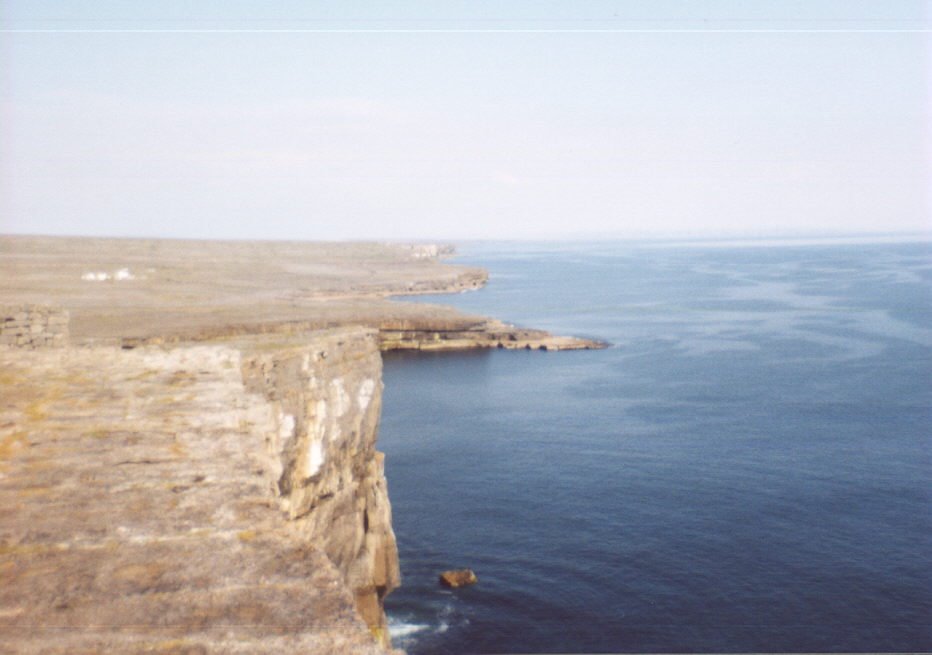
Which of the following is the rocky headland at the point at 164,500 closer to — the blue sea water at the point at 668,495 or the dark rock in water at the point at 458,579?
the dark rock in water at the point at 458,579

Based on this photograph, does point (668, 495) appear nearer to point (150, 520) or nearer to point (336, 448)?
point (336, 448)

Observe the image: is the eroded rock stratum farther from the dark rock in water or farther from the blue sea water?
the dark rock in water

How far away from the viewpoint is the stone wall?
10.8m

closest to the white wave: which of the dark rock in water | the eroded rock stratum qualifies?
the dark rock in water

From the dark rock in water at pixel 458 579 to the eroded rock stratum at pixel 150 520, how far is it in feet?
59.1

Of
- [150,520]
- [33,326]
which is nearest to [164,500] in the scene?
[150,520]

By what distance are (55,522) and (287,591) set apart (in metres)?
1.33

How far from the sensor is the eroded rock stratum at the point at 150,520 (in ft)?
9.22

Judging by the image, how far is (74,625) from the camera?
282 cm

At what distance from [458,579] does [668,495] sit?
1037cm

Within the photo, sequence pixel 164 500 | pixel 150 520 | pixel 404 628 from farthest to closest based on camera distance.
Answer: pixel 404 628, pixel 164 500, pixel 150 520

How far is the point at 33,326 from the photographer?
11219 millimetres

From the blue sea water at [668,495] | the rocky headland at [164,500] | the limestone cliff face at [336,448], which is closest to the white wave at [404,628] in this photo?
the blue sea water at [668,495]

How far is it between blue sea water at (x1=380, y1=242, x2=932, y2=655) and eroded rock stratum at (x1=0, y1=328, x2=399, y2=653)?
681 inches
